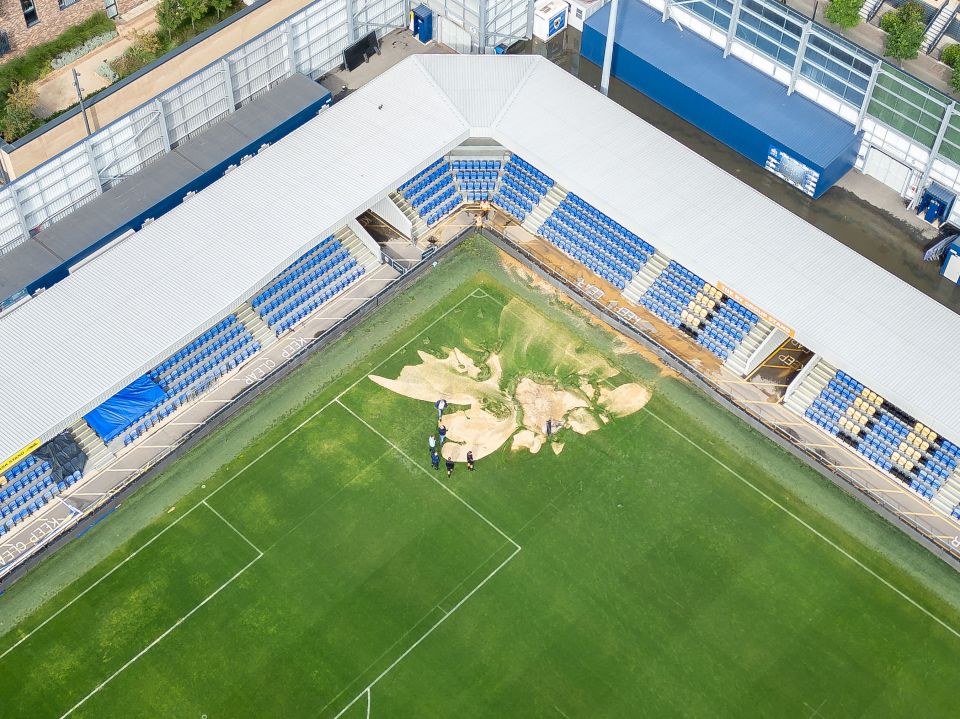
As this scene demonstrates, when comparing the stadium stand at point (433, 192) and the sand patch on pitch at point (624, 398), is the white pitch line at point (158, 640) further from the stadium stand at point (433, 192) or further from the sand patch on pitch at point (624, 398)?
the stadium stand at point (433, 192)

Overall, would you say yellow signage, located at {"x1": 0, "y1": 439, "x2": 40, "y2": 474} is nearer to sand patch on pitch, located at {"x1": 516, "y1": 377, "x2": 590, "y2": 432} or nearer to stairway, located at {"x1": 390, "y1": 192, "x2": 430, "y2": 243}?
sand patch on pitch, located at {"x1": 516, "y1": 377, "x2": 590, "y2": 432}

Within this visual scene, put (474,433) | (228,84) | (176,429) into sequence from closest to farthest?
(474,433)
(176,429)
(228,84)

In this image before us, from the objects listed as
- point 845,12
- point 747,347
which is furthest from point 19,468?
point 845,12

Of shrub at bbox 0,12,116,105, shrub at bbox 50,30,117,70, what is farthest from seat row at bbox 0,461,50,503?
shrub at bbox 50,30,117,70

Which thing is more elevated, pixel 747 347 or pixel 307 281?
pixel 307 281

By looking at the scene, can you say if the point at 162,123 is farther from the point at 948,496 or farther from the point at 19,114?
the point at 948,496

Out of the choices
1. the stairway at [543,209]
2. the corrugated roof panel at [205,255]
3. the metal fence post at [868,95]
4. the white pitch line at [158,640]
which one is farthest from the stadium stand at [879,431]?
the white pitch line at [158,640]
